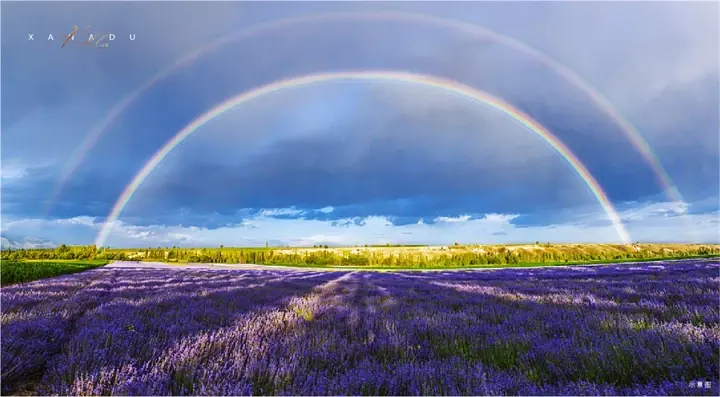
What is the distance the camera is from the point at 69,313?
4.51 meters

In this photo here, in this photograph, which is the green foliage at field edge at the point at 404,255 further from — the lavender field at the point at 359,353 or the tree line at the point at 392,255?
the lavender field at the point at 359,353

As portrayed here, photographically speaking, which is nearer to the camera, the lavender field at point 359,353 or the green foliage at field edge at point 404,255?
the lavender field at point 359,353

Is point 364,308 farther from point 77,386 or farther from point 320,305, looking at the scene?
point 77,386

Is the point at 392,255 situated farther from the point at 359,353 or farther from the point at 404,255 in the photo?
the point at 359,353

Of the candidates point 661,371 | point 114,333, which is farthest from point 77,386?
point 661,371

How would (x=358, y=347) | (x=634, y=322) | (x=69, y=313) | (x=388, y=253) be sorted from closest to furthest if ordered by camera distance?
(x=358, y=347) → (x=634, y=322) → (x=69, y=313) → (x=388, y=253)

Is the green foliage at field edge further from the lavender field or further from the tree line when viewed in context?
the lavender field

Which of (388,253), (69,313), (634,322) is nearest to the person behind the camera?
(634,322)

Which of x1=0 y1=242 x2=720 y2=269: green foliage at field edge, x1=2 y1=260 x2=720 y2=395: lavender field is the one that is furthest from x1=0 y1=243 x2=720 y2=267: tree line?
x1=2 y1=260 x2=720 y2=395: lavender field

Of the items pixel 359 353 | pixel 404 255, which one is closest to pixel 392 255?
pixel 404 255

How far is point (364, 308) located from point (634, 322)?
10.9ft

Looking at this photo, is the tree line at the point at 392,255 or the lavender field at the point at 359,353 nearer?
the lavender field at the point at 359,353

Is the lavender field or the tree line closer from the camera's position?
the lavender field

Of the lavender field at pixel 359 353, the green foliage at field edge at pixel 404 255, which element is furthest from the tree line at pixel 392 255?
the lavender field at pixel 359 353
